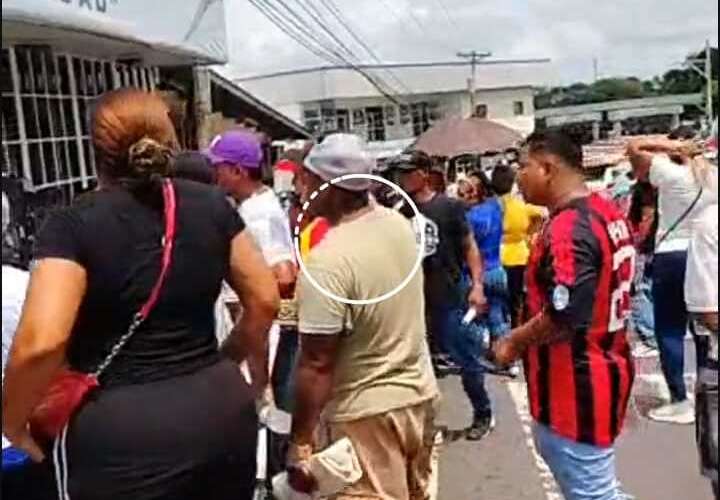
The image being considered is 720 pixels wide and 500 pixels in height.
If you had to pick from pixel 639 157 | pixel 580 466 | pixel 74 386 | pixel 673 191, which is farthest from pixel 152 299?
pixel 673 191

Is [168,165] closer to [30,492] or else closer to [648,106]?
[30,492]

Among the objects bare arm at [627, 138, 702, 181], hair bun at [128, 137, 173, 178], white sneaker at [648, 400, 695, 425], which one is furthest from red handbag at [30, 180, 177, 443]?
white sneaker at [648, 400, 695, 425]

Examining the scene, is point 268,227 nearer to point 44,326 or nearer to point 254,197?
point 254,197

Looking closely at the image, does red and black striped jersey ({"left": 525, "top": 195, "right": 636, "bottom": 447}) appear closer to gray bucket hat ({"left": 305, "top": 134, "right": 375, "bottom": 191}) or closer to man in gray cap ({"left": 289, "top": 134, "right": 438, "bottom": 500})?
man in gray cap ({"left": 289, "top": 134, "right": 438, "bottom": 500})

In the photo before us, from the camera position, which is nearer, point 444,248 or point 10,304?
point 10,304

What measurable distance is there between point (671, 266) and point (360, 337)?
3582 millimetres

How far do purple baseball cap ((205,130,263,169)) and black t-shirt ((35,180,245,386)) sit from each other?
1.85 metres

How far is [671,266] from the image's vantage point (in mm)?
6957

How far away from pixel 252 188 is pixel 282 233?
0.20m

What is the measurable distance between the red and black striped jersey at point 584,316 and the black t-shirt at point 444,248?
3.53m

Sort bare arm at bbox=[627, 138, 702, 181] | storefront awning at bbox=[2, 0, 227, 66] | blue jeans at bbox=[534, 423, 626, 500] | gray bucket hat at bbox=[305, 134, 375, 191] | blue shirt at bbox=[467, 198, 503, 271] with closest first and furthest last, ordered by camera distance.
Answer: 1. gray bucket hat at bbox=[305, 134, 375, 191]
2. blue jeans at bbox=[534, 423, 626, 500]
3. bare arm at bbox=[627, 138, 702, 181]
4. storefront awning at bbox=[2, 0, 227, 66]
5. blue shirt at bbox=[467, 198, 503, 271]

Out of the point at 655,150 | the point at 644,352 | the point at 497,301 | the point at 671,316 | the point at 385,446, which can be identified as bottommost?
the point at 644,352

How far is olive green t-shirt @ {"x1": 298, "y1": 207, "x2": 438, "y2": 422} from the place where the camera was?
3645 mm

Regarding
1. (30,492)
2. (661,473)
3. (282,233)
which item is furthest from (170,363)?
(661,473)
